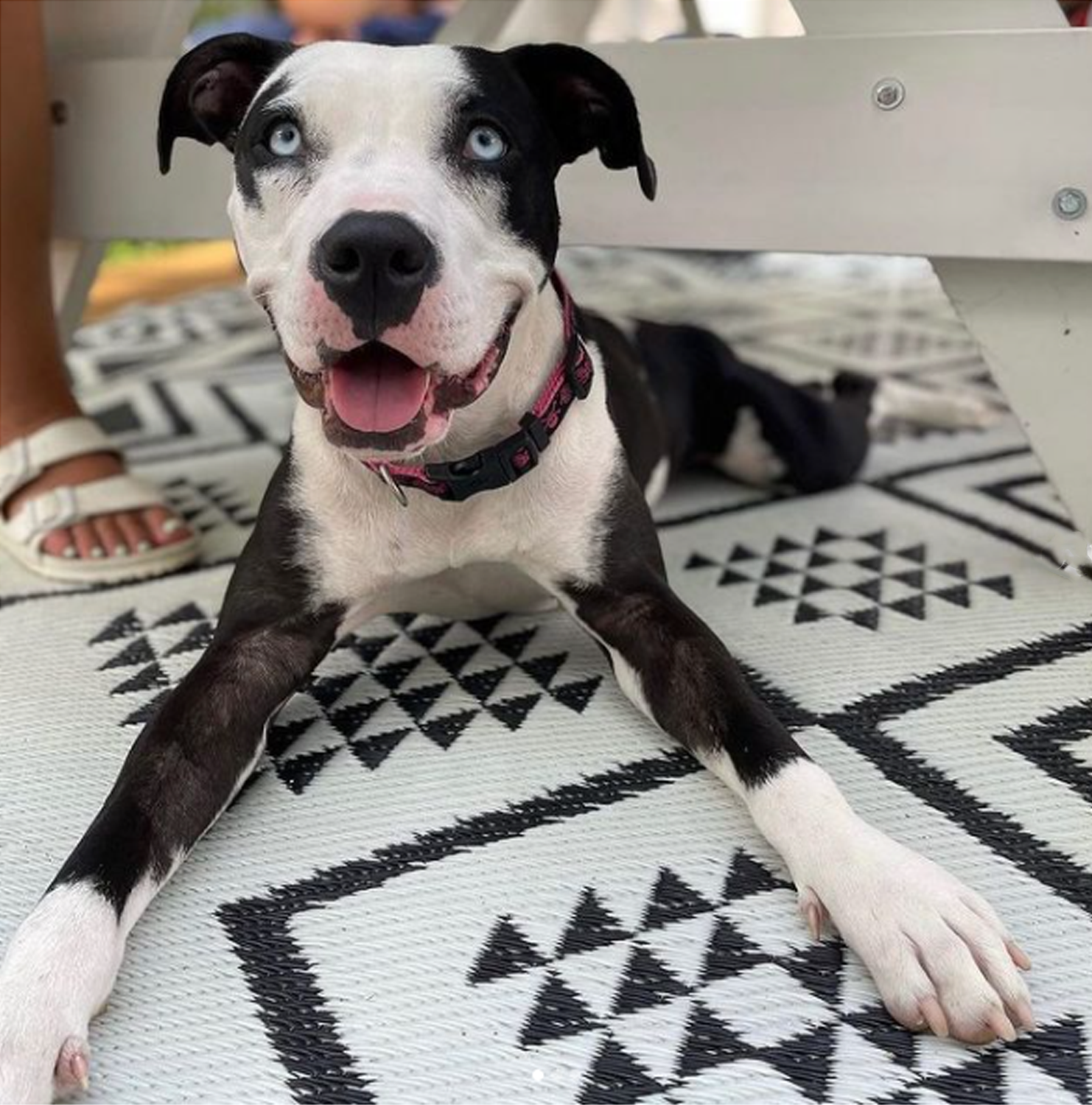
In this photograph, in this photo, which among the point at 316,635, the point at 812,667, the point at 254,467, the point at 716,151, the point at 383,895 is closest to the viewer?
the point at 383,895

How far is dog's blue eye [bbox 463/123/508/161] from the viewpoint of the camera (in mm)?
1032

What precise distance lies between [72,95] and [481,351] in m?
0.92

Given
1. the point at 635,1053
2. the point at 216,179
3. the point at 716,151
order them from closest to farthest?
the point at 635,1053, the point at 716,151, the point at 216,179

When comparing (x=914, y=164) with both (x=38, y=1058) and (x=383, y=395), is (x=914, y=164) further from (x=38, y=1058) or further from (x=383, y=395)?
(x=38, y=1058)

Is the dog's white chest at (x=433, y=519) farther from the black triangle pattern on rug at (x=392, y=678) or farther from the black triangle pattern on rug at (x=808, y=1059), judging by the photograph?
the black triangle pattern on rug at (x=808, y=1059)

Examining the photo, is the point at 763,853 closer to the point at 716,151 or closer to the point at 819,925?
the point at 819,925

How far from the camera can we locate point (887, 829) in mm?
996

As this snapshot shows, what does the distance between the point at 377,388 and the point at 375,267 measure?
4.6 inches

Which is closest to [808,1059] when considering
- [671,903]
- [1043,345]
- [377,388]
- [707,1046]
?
[707,1046]

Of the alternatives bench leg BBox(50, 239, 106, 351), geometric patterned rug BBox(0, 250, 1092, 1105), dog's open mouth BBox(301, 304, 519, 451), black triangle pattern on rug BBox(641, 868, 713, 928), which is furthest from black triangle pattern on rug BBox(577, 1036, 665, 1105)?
bench leg BBox(50, 239, 106, 351)

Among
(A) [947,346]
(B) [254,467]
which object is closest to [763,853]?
(B) [254,467]

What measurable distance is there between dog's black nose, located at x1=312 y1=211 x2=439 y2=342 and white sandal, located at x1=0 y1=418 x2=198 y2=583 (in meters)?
0.70

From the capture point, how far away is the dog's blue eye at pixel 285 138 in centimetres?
104

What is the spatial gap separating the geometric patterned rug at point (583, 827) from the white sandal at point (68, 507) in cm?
3
